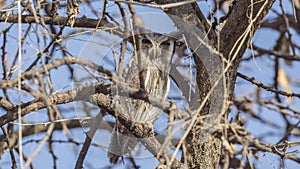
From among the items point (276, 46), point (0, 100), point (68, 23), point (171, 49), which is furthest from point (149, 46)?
point (276, 46)

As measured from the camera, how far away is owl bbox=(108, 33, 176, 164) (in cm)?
196

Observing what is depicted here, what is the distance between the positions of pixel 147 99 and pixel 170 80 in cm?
61

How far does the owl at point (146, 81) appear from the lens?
1.96 meters

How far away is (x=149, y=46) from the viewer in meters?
2.11

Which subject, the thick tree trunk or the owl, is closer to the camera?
the thick tree trunk

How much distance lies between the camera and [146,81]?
2.00 m

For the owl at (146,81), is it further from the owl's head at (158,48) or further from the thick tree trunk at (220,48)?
the thick tree trunk at (220,48)

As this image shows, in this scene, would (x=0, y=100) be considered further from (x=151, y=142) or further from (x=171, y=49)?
(x=171, y=49)

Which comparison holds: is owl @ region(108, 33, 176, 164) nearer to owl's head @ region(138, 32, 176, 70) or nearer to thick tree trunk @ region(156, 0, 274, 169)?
owl's head @ region(138, 32, 176, 70)

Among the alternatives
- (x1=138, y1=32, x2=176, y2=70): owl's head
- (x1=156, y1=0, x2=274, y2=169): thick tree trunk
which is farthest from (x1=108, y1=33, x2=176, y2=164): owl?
(x1=156, y1=0, x2=274, y2=169): thick tree trunk

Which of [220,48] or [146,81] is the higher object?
[220,48]

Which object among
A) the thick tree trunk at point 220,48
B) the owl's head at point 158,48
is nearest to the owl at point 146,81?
the owl's head at point 158,48

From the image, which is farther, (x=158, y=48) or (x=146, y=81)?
(x=158, y=48)

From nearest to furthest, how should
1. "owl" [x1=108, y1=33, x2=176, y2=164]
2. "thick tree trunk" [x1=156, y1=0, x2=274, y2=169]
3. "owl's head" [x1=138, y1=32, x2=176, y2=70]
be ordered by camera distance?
"thick tree trunk" [x1=156, y1=0, x2=274, y2=169], "owl" [x1=108, y1=33, x2=176, y2=164], "owl's head" [x1=138, y1=32, x2=176, y2=70]
